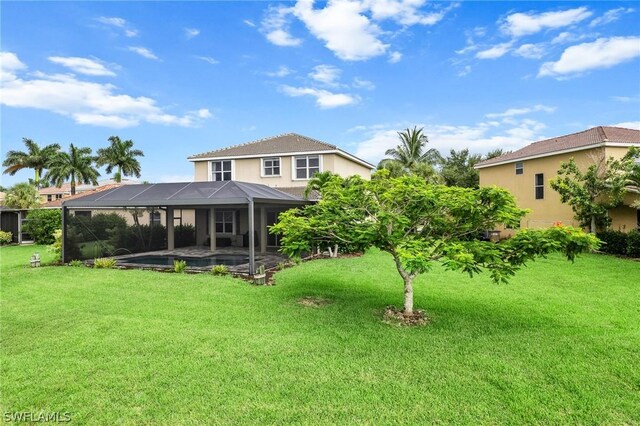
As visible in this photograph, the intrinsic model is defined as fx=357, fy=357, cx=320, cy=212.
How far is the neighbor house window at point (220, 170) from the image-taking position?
22828 mm

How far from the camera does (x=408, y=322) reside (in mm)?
6887

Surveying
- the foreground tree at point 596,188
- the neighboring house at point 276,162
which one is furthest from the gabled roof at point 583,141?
the neighboring house at point 276,162

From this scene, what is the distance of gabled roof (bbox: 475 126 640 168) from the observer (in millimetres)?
18234

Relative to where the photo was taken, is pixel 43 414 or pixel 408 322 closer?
pixel 43 414

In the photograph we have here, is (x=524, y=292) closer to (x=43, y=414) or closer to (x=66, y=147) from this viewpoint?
(x=43, y=414)

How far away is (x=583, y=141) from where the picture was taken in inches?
770

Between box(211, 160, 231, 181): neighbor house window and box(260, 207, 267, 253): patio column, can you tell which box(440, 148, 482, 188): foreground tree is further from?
box(260, 207, 267, 253): patio column

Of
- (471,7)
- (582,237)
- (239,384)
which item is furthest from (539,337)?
(471,7)

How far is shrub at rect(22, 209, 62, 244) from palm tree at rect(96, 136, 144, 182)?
906 inches

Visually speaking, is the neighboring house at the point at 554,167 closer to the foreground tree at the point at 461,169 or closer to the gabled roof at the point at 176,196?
the foreground tree at the point at 461,169

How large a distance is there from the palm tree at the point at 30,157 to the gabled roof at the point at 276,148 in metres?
38.2

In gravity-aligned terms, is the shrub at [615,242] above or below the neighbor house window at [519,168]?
below

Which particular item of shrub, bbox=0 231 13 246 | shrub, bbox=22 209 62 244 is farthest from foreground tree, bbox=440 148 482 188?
shrub, bbox=0 231 13 246

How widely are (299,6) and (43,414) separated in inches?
594
